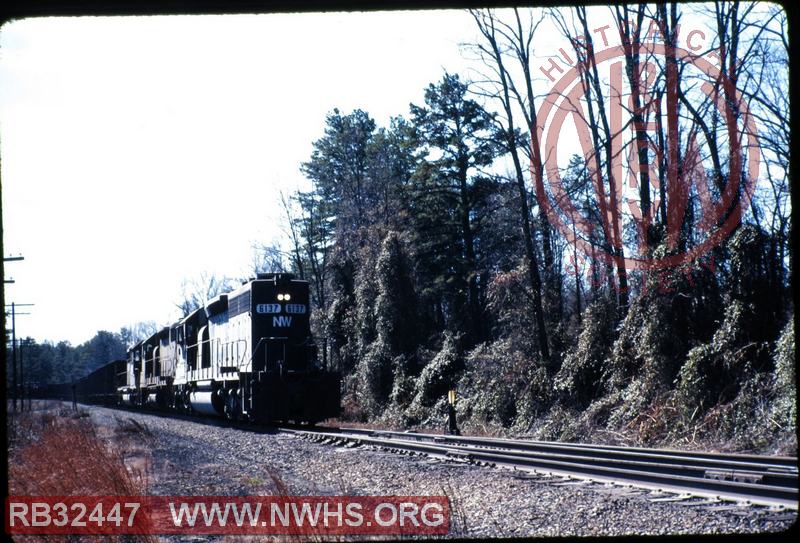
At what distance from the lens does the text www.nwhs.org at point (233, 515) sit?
22.7ft

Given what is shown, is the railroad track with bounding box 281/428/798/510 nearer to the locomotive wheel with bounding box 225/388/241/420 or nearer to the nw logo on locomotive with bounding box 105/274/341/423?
the nw logo on locomotive with bounding box 105/274/341/423

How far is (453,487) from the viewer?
32.0 ft

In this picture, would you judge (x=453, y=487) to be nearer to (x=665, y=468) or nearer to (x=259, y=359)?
Answer: (x=665, y=468)

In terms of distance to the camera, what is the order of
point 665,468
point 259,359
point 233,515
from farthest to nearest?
point 259,359 < point 665,468 < point 233,515

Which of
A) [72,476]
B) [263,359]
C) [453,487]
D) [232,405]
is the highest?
[263,359]

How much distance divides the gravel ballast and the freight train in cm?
384

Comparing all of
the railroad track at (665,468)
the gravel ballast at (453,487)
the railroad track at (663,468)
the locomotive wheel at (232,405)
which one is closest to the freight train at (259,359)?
the locomotive wheel at (232,405)

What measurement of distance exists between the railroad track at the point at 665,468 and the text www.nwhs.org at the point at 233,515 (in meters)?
2.53

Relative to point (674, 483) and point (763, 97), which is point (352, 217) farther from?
point (674, 483)

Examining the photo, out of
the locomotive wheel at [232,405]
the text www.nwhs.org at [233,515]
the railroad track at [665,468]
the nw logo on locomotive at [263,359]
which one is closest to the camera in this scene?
the text www.nwhs.org at [233,515]

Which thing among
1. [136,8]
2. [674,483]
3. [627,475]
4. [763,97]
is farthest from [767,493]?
[763,97]

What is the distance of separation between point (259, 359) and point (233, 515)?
13991 millimetres

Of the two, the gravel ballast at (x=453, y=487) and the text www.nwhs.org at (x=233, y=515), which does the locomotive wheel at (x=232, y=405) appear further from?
the text www.nwhs.org at (x=233, y=515)

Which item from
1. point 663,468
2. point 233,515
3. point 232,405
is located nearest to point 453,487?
point 663,468
